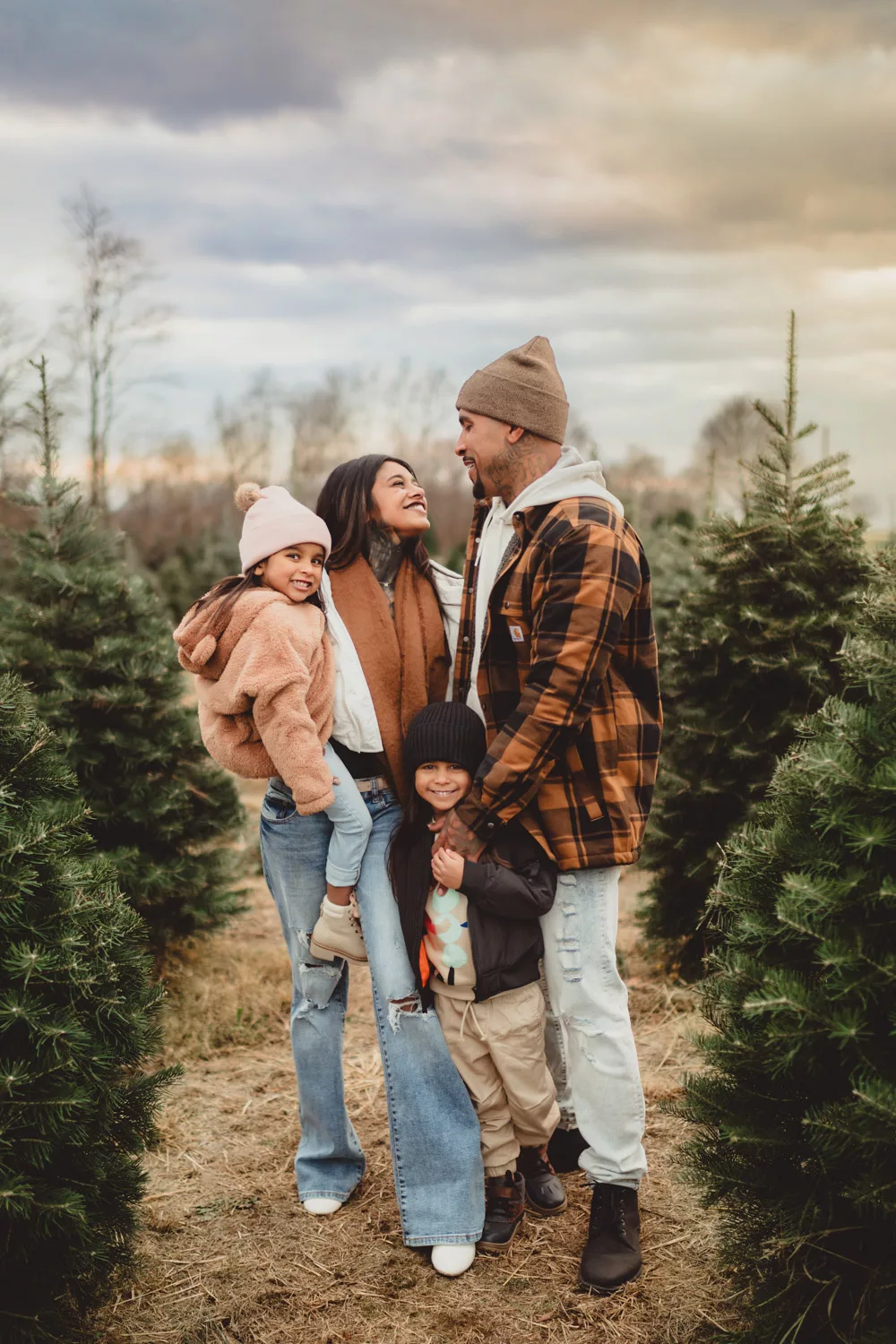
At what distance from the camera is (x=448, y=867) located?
2980mm

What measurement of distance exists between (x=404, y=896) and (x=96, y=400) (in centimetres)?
2333

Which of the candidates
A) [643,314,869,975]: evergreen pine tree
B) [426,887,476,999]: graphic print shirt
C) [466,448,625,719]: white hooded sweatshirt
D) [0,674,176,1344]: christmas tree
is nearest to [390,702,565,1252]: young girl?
[426,887,476,999]: graphic print shirt

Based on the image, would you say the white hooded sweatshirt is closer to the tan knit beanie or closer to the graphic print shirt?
the tan knit beanie

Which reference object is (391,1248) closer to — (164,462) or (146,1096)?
(146,1096)

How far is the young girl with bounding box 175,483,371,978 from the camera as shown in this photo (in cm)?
297

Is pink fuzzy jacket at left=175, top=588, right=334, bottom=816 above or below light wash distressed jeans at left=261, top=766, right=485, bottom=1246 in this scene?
above

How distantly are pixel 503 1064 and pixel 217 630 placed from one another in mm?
1529

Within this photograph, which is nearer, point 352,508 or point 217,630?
point 217,630

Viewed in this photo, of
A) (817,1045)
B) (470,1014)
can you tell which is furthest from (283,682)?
(817,1045)

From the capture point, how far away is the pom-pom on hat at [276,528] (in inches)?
123

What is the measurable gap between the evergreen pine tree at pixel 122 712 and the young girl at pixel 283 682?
1713mm

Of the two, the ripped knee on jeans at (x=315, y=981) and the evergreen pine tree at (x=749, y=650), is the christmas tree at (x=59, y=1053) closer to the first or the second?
the ripped knee on jeans at (x=315, y=981)

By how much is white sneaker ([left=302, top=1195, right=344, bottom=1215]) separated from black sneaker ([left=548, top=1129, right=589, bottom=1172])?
714 millimetres

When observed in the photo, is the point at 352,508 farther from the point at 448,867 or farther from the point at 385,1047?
the point at 385,1047
